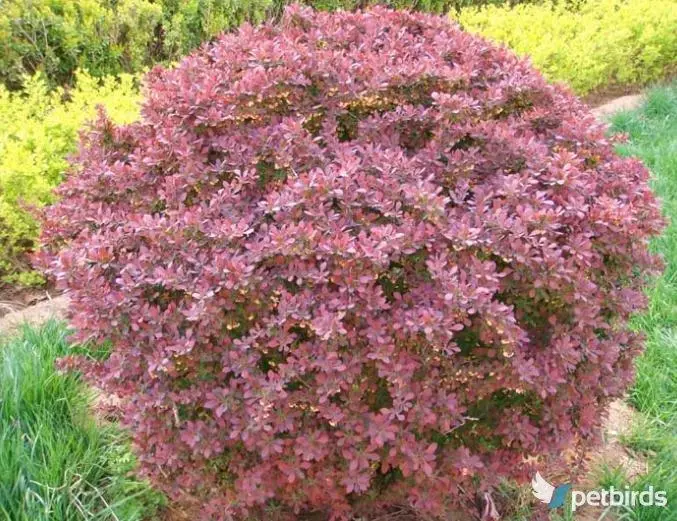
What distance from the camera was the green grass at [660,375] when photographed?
8.39 ft

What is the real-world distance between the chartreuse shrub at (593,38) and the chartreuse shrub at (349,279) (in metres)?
3.57

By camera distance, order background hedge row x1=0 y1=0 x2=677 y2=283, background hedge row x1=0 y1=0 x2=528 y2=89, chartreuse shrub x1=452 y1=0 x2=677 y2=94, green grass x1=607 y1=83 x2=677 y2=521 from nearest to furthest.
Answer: green grass x1=607 y1=83 x2=677 y2=521 → background hedge row x1=0 y1=0 x2=677 y2=283 → background hedge row x1=0 y1=0 x2=528 y2=89 → chartreuse shrub x1=452 y1=0 x2=677 y2=94

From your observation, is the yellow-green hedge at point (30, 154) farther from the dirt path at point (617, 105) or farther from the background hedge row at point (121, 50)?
the dirt path at point (617, 105)

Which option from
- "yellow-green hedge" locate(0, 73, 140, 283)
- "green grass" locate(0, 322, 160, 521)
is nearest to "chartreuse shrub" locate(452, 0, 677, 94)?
"yellow-green hedge" locate(0, 73, 140, 283)

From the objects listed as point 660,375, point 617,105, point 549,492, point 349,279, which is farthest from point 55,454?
point 617,105

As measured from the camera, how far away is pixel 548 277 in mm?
1880

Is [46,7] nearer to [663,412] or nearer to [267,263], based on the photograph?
[267,263]

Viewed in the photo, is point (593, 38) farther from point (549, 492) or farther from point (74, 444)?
point (74, 444)

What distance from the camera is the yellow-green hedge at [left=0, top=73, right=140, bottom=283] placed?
342cm

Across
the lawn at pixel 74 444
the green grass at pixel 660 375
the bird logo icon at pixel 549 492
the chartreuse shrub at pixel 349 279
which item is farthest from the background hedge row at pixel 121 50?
the bird logo icon at pixel 549 492

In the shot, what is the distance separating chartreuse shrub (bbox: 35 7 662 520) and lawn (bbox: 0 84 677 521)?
1.04 feet

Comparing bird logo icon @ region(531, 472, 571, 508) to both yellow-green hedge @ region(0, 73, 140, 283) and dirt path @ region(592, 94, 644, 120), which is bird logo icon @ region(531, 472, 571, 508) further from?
dirt path @ region(592, 94, 644, 120)

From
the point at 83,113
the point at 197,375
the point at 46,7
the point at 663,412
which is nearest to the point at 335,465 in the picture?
the point at 197,375

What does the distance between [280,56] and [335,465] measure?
1.20 metres
